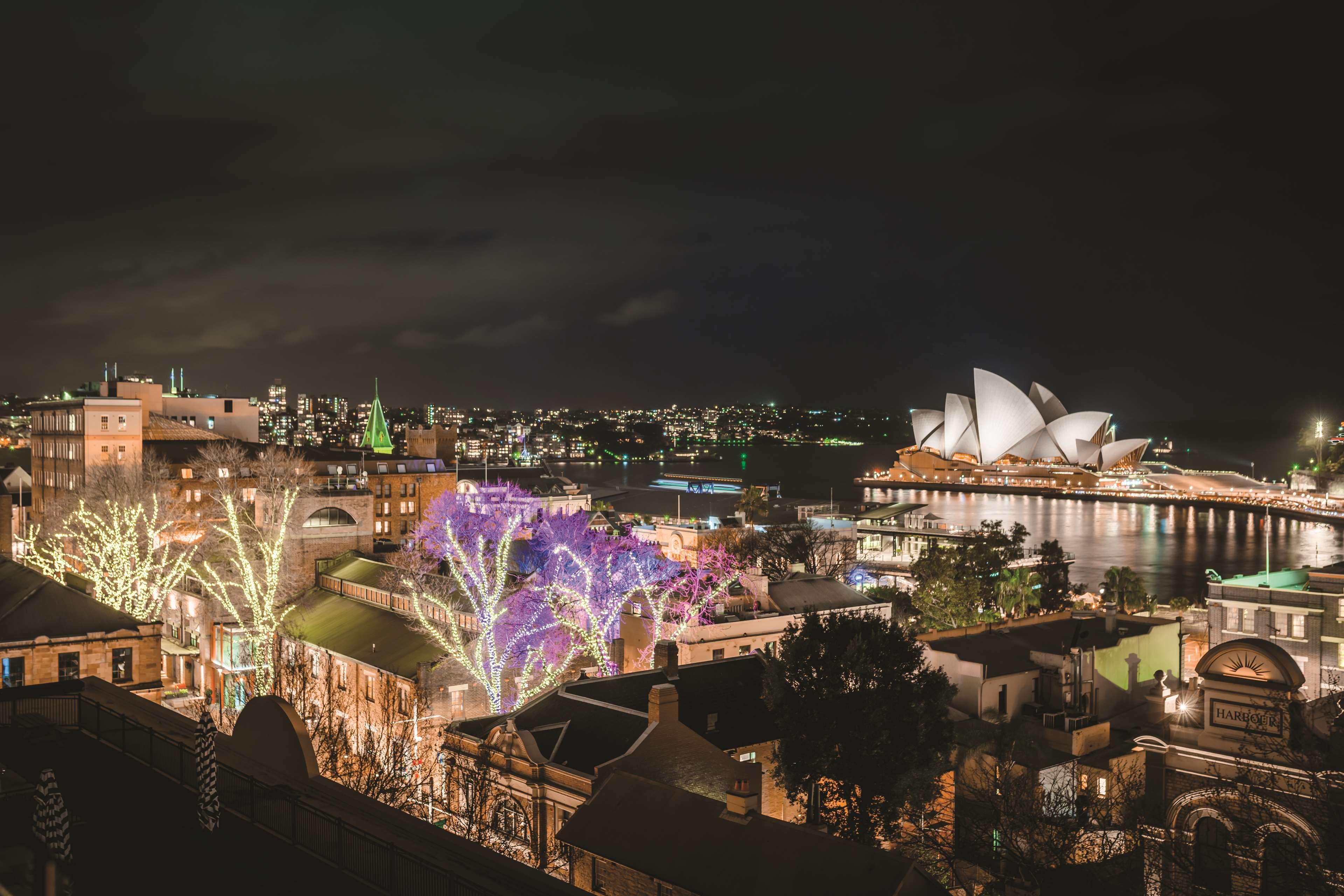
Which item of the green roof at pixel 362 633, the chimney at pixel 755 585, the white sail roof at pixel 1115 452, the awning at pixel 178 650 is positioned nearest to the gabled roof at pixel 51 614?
the green roof at pixel 362 633

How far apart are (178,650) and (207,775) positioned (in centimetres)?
2491

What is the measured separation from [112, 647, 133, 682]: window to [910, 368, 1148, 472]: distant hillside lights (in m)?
126

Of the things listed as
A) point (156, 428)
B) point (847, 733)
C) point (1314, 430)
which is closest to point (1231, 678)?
point (847, 733)

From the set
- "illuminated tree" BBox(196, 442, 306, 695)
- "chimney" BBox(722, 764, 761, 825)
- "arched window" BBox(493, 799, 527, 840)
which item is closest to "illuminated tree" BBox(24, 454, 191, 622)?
"illuminated tree" BBox(196, 442, 306, 695)

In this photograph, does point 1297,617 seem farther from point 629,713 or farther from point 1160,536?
point 1160,536

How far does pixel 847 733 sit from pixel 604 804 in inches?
206

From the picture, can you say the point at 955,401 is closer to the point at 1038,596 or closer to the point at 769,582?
the point at 1038,596

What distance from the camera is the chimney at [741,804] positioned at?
511 inches

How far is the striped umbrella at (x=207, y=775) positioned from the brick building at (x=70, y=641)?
569 inches

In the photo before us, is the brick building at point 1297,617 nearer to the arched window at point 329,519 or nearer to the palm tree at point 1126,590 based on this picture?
the palm tree at point 1126,590

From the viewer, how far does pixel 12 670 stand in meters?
21.3

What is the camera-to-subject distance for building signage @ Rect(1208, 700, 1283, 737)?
15188 mm

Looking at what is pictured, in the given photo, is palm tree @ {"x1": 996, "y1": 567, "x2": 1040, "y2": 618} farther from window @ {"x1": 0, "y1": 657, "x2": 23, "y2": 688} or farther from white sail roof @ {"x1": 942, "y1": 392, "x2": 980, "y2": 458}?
white sail roof @ {"x1": 942, "y1": 392, "x2": 980, "y2": 458}

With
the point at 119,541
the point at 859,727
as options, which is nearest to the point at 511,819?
the point at 859,727
